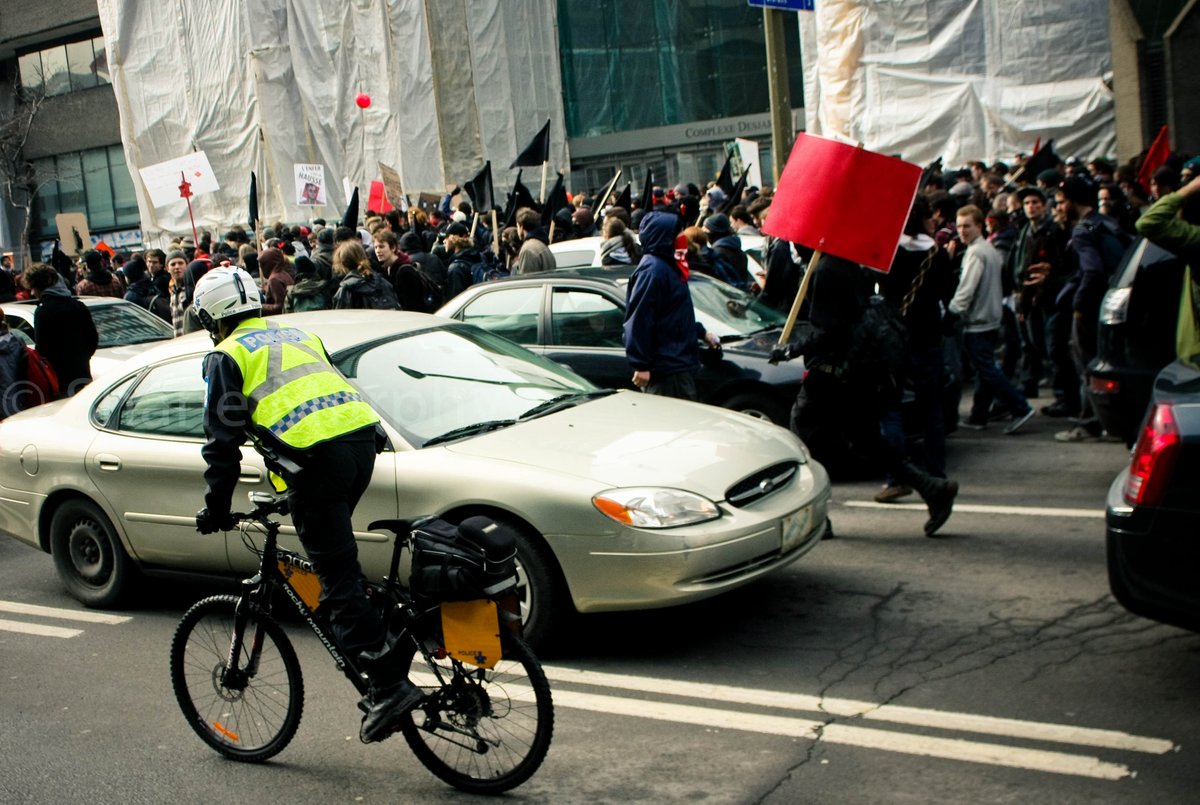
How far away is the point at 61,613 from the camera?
7.46 metres

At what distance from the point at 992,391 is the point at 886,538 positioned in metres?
3.55

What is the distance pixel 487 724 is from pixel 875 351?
12.3ft

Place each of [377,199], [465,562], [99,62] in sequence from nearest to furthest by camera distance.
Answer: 1. [465,562]
2. [377,199]
3. [99,62]

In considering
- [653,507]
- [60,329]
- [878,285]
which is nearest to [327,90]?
[60,329]

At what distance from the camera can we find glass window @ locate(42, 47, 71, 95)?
44750 millimetres

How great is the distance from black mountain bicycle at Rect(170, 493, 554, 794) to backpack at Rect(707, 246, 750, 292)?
7961mm

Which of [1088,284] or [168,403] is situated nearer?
[168,403]

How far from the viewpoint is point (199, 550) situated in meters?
6.88

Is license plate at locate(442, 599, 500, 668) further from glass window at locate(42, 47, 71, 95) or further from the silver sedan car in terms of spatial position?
glass window at locate(42, 47, 71, 95)

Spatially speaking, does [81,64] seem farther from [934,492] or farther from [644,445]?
[644,445]

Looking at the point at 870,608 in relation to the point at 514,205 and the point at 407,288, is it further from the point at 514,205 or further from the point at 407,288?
the point at 514,205

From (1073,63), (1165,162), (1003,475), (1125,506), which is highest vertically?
(1073,63)

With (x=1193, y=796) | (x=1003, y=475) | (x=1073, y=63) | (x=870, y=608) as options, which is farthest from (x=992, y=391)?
(x=1073, y=63)

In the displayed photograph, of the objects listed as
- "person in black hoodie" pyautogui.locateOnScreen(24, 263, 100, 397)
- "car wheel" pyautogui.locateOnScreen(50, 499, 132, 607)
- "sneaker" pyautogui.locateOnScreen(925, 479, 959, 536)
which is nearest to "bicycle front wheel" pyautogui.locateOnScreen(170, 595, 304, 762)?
"car wheel" pyautogui.locateOnScreen(50, 499, 132, 607)
